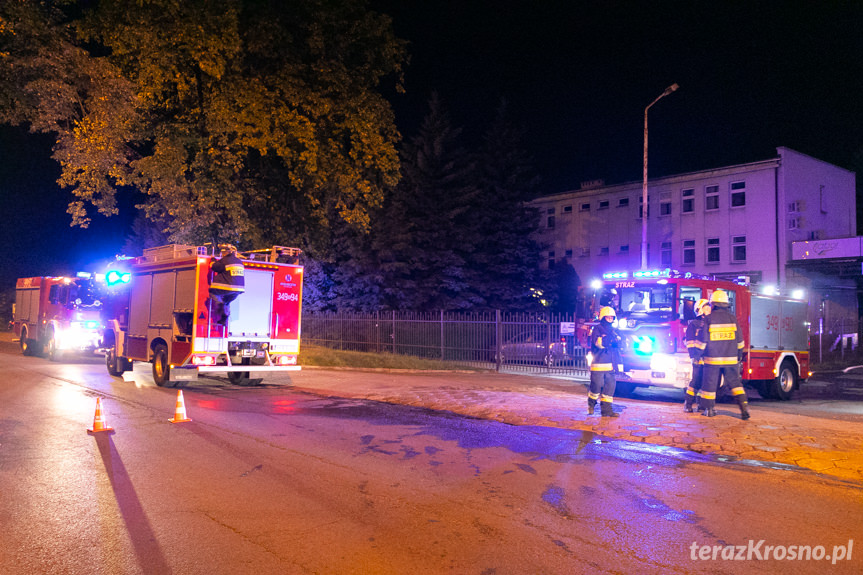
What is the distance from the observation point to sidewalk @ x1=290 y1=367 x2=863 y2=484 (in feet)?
27.6

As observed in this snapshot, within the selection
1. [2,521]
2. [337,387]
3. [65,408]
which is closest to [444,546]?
[2,521]

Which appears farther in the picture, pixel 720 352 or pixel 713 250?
pixel 713 250

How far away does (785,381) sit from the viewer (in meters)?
14.9

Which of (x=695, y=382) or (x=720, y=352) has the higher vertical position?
(x=720, y=352)

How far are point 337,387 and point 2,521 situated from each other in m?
10.1

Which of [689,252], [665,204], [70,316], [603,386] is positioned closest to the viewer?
[603,386]

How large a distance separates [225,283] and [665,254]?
3272cm

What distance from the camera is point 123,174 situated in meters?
19.5

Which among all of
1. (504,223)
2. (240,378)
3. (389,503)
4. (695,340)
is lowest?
(389,503)

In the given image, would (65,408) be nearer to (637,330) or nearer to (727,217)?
(637,330)

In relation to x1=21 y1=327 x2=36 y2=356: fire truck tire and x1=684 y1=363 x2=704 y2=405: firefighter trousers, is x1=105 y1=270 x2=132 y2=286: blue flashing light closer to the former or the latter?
x1=21 y1=327 x2=36 y2=356: fire truck tire

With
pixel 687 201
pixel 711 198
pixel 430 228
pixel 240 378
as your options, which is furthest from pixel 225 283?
pixel 687 201

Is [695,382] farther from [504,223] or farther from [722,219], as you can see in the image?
[722,219]

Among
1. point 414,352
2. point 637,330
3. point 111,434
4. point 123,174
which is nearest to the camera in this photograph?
point 111,434
